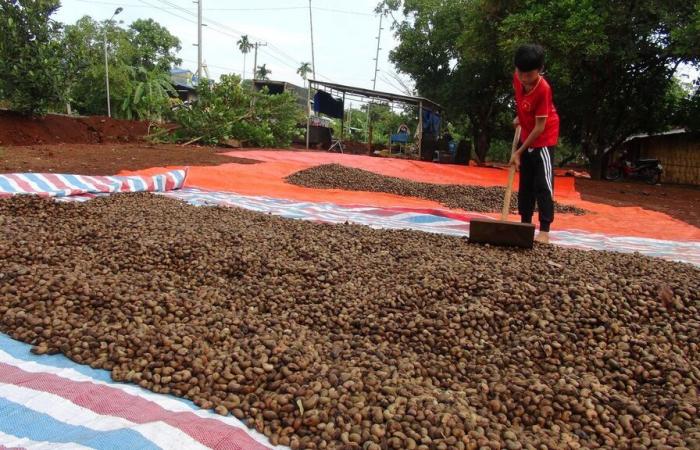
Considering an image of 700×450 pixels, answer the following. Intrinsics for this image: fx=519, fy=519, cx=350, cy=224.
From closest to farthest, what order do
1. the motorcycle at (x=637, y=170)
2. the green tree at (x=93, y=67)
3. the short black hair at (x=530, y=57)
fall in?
the short black hair at (x=530, y=57) → the green tree at (x=93, y=67) → the motorcycle at (x=637, y=170)

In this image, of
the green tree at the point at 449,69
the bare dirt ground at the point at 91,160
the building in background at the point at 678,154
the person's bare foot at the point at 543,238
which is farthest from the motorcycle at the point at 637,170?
the person's bare foot at the point at 543,238

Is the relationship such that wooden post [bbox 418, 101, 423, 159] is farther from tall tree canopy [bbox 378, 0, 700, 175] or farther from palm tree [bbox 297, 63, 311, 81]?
palm tree [bbox 297, 63, 311, 81]

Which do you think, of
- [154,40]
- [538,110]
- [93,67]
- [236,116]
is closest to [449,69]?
[236,116]

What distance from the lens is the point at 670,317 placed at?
195cm

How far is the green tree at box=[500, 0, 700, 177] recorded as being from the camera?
8055 millimetres

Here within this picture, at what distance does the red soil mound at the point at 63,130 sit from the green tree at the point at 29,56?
0.27m

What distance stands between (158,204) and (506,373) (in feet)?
9.54

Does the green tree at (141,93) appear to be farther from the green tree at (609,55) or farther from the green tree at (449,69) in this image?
the green tree at (609,55)

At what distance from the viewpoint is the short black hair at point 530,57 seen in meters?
2.98

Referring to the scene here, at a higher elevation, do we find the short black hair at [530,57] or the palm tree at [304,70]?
the palm tree at [304,70]

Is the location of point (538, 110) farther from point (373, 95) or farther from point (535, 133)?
point (373, 95)

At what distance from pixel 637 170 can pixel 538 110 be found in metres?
11.6

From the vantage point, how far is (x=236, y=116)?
39.2 ft

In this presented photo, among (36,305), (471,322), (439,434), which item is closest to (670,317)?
(471,322)
